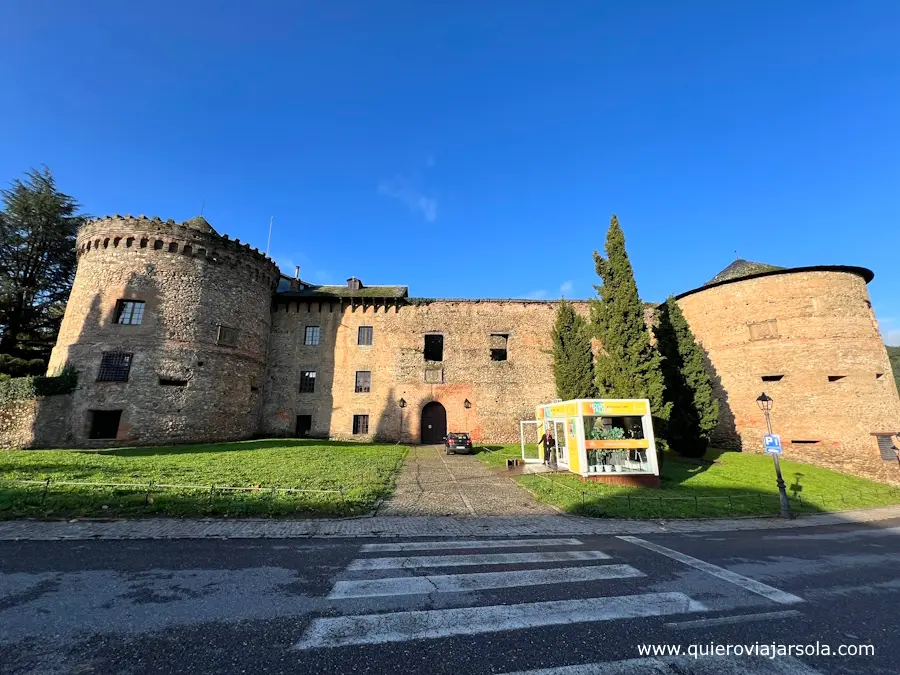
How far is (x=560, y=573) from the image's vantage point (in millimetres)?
5652

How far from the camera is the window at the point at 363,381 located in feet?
88.5

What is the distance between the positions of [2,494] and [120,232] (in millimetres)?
18722

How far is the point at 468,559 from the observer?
623cm

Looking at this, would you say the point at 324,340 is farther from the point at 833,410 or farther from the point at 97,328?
the point at 833,410

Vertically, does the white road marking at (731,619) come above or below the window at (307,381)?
below

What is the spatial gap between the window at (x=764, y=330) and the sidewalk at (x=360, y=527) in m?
16.3

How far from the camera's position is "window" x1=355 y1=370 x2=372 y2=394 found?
27.0 metres

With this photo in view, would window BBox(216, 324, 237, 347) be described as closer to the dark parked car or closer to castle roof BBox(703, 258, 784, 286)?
the dark parked car

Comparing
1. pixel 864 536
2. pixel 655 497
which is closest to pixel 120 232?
pixel 655 497

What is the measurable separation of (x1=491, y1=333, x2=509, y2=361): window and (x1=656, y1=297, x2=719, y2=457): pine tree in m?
10.6

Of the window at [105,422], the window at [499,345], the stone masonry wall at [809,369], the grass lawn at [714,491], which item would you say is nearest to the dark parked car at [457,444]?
the grass lawn at [714,491]

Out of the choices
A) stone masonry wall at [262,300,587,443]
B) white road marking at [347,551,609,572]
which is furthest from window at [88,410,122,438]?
white road marking at [347,551,609,572]

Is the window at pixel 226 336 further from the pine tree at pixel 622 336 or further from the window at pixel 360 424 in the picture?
the pine tree at pixel 622 336

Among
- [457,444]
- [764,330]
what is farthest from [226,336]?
[764,330]
